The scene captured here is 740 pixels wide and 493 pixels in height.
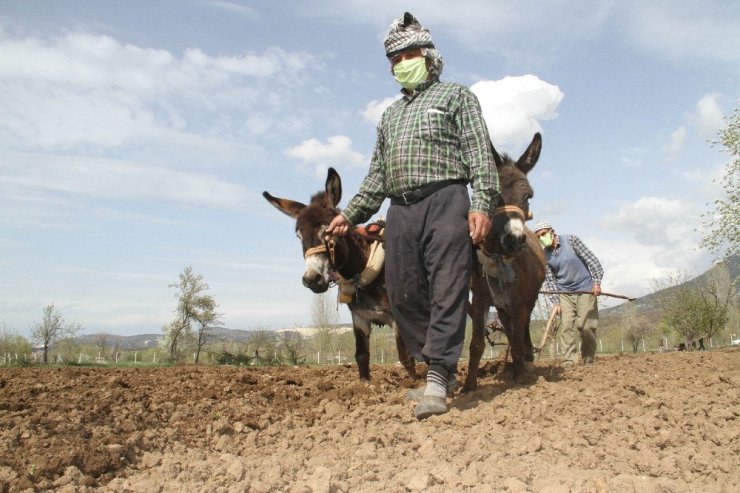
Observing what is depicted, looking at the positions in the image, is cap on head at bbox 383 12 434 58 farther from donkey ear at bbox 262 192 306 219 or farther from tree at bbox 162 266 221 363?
tree at bbox 162 266 221 363

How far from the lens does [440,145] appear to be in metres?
4.78

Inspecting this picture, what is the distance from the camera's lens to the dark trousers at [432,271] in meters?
4.49

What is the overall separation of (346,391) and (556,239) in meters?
5.85

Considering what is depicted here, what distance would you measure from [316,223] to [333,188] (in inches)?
18.1

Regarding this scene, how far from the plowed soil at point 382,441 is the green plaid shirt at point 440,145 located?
5.30ft

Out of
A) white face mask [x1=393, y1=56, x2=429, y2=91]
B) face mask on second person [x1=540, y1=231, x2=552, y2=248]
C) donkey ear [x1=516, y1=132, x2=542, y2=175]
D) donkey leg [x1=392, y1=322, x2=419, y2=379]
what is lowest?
donkey leg [x1=392, y1=322, x2=419, y2=379]

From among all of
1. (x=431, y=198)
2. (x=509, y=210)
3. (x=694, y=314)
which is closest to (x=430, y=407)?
(x=431, y=198)

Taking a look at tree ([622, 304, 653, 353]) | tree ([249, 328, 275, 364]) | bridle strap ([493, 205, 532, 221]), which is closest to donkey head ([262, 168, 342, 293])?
bridle strap ([493, 205, 532, 221])

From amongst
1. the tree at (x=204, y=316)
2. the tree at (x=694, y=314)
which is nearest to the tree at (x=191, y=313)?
the tree at (x=204, y=316)

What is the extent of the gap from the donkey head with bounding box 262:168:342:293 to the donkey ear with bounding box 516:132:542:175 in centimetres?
191

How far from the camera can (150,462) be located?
363 centimetres

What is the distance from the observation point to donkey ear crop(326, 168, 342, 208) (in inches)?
246

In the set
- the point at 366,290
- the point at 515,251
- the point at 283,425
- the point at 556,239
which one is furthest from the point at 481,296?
the point at 556,239

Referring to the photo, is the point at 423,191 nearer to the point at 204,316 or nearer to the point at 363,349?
the point at 363,349
